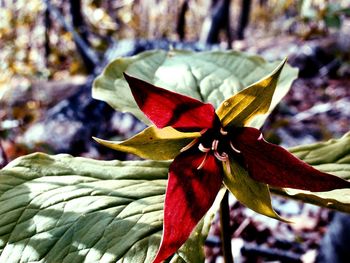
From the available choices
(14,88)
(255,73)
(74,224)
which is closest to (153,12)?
(14,88)

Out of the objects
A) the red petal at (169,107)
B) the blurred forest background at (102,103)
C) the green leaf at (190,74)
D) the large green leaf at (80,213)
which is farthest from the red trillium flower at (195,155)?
the blurred forest background at (102,103)

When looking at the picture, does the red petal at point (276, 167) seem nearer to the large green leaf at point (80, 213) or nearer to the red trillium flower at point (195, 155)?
the red trillium flower at point (195, 155)

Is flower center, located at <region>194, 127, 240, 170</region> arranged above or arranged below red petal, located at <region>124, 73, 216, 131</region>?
below

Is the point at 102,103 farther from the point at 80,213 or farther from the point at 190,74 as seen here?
the point at 80,213

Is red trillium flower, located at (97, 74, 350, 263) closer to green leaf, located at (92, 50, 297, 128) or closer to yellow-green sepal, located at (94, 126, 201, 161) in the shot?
yellow-green sepal, located at (94, 126, 201, 161)

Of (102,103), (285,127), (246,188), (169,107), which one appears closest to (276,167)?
(246,188)

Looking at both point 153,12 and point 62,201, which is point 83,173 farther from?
point 153,12

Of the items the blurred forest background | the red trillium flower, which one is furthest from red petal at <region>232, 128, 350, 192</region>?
the blurred forest background
